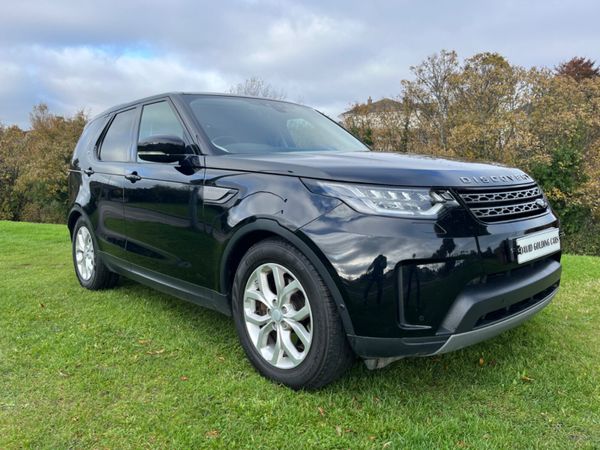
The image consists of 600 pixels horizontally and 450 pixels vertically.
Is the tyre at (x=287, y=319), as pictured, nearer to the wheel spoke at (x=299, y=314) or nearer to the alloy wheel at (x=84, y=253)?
the wheel spoke at (x=299, y=314)

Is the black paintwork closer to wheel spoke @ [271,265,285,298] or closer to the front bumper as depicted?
the front bumper

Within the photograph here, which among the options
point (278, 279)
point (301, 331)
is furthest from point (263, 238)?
point (301, 331)

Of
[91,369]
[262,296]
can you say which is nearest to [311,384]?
[262,296]

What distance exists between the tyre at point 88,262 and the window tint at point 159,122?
4.08ft

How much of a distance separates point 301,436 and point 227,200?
4.45 ft

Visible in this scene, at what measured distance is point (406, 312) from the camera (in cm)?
221

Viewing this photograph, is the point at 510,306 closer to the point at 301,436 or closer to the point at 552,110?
the point at 301,436

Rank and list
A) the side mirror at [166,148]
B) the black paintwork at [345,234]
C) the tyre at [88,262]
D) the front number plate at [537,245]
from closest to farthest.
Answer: the black paintwork at [345,234] → the front number plate at [537,245] → the side mirror at [166,148] → the tyre at [88,262]

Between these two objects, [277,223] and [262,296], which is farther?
[262,296]

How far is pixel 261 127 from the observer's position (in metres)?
3.51

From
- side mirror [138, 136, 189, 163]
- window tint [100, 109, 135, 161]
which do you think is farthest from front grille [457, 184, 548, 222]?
window tint [100, 109, 135, 161]

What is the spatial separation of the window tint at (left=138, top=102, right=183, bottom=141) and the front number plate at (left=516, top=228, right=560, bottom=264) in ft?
7.39

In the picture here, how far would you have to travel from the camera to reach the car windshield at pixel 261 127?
3.25 metres

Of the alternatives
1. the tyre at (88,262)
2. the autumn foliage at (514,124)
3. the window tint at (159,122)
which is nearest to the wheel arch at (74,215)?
the tyre at (88,262)
